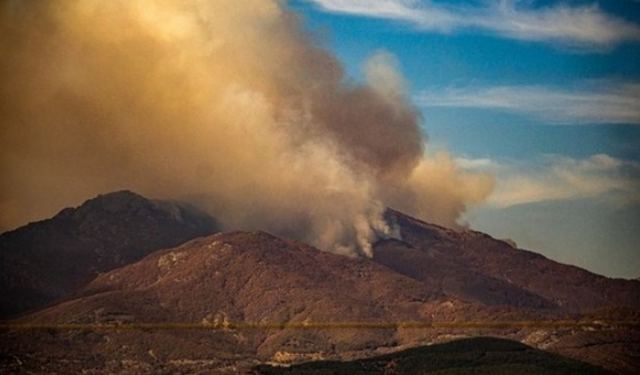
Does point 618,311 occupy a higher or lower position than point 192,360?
higher

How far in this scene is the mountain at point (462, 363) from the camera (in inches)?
5859

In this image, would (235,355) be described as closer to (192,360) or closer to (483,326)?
(192,360)

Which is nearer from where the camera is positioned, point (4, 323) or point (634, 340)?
point (634, 340)

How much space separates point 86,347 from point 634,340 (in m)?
81.2

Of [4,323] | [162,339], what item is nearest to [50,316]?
[4,323]

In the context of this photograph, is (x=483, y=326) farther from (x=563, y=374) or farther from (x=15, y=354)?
(x=15, y=354)

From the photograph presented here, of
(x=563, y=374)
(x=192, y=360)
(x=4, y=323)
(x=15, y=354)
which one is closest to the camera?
(x=563, y=374)

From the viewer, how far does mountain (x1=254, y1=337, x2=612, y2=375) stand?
149m

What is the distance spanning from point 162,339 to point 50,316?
1989cm

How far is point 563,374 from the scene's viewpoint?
148125 millimetres

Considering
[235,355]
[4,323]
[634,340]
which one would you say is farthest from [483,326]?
[4,323]

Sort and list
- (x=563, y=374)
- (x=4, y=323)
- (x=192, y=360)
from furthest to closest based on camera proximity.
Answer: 1. (x=4, y=323)
2. (x=192, y=360)
3. (x=563, y=374)

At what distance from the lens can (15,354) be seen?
173000 millimetres

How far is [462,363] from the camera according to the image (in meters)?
152
